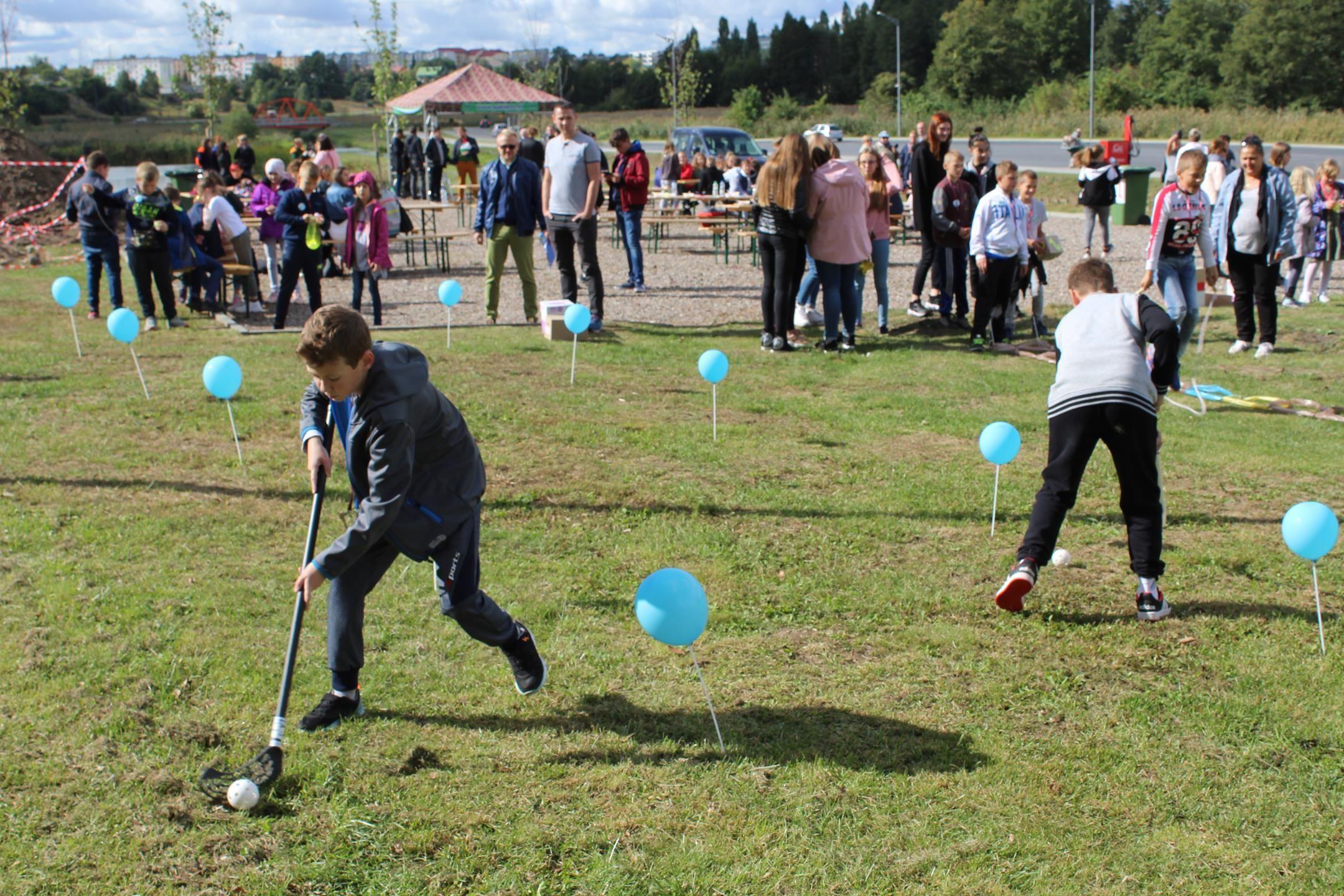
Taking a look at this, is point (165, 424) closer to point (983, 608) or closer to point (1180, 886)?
point (983, 608)

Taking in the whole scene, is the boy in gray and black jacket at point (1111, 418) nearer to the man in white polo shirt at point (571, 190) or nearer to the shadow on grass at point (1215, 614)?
the shadow on grass at point (1215, 614)

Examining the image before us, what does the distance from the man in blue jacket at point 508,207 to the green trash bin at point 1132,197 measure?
14.3 m

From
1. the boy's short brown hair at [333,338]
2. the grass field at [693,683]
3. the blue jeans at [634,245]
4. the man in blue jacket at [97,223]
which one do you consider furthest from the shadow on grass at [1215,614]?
the man in blue jacket at [97,223]

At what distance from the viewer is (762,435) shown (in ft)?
25.6

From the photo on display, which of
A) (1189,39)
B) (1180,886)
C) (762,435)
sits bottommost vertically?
(1180,886)

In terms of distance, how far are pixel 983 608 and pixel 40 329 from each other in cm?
1082

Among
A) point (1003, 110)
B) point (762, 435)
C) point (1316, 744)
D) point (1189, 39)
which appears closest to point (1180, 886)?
point (1316, 744)

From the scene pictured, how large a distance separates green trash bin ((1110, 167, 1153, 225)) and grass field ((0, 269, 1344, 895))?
14858 mm

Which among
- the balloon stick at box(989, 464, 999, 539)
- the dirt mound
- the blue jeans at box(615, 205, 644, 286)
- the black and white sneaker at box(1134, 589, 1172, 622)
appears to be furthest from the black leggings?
the dirt mound

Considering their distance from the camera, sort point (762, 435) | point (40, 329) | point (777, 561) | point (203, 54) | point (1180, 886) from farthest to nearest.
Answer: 1. point (203, 54)
2. point (40, 329)
3. point (762, 435)
4. point (777, 561)
5. point (1180, 886)

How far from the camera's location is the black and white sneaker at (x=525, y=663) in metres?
4.20

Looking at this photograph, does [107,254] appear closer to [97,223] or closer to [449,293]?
[97,223]

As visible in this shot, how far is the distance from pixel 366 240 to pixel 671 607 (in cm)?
929

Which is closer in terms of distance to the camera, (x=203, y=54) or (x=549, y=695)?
(x=549, y=695)
